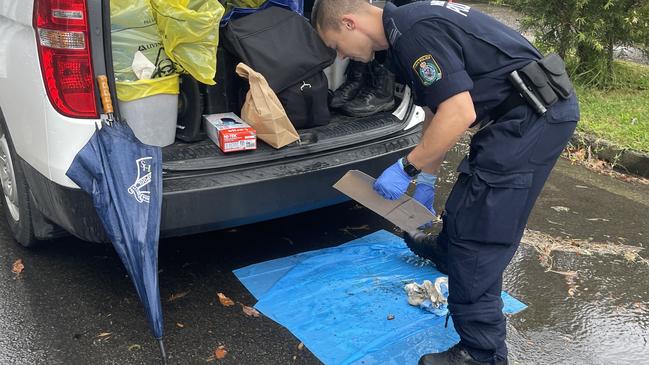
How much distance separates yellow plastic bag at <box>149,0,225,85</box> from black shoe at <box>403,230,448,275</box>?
4.28 ft

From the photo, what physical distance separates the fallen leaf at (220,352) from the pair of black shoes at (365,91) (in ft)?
4.53

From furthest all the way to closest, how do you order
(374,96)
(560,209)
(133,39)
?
1. (560,209)
2. (374,96)
3. (133,39)

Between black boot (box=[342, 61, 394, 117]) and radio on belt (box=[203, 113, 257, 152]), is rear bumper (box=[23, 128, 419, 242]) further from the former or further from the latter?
black boot (box=[342, 61, 394, 117])

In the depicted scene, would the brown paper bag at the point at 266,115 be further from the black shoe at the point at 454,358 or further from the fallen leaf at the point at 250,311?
the black shoe at the point at 454,358

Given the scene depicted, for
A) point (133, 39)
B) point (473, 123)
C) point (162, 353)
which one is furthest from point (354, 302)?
point (133, 39)

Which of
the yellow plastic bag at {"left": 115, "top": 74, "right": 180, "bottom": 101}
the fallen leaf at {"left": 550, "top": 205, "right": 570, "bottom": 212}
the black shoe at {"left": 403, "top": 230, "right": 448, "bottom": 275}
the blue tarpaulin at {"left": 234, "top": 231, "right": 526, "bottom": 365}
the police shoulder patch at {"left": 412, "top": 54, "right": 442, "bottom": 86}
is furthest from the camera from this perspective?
the fallen leaf at {"left": 550, "top": 205, "right": 570, "bottom": 212}

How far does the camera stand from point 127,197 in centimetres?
222

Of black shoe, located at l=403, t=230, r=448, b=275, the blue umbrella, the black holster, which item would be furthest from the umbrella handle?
black shoe, located at l=403, t=230, r=448, b=275

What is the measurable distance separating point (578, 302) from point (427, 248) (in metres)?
0.76

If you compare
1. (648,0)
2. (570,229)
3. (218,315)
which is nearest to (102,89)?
(218,315)

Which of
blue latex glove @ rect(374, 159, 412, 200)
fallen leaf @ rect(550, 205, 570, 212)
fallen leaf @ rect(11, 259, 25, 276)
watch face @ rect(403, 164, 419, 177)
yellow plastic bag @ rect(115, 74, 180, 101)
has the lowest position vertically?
fallen leaf @ rect(11, 259, 25, 276)

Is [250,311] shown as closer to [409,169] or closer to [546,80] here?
[409,169]

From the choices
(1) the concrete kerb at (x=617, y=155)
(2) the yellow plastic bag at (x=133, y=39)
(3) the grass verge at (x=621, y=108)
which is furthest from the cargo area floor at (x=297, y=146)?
(3) the grass verge at (x=621, y=108)

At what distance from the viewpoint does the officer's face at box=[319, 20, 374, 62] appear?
230 centimetres
